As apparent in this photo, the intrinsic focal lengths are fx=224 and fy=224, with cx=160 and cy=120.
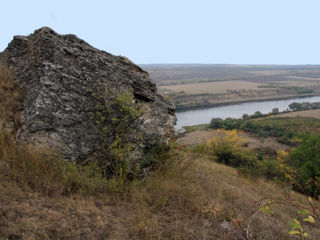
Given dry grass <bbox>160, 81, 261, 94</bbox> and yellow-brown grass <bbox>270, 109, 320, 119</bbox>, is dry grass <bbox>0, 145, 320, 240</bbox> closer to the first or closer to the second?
yellow-brown grass <bbox>270, 109, 320, 119</bbox>

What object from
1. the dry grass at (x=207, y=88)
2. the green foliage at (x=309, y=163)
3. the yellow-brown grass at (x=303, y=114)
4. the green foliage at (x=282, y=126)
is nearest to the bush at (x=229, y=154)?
the green foliage at (x=309, y=163)

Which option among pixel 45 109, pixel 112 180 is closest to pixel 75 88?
pixel 45 109

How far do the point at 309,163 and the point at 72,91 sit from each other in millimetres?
14200

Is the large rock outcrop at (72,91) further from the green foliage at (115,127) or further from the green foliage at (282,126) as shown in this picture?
the green foliage at (282,126)

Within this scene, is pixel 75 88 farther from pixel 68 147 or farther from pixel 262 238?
pixel 262 238

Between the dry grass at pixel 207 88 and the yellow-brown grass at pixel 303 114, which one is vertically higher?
the dry grass at pixel 207 88

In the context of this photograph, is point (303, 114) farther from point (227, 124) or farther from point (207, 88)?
point (207, 88)

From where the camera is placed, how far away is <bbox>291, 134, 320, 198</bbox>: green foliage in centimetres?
1273

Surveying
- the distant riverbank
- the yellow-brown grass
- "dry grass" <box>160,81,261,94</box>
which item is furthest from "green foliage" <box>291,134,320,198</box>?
"dry grass" <box>160,81,261,94</box>

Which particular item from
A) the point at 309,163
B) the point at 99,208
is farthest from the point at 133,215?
the point at 309,163

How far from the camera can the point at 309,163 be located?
13398mm

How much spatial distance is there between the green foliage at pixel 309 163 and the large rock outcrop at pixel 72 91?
11.3 m

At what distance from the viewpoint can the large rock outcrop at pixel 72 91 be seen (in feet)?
14.2

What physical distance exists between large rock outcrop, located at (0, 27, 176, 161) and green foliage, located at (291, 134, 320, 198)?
1129 centimetres
